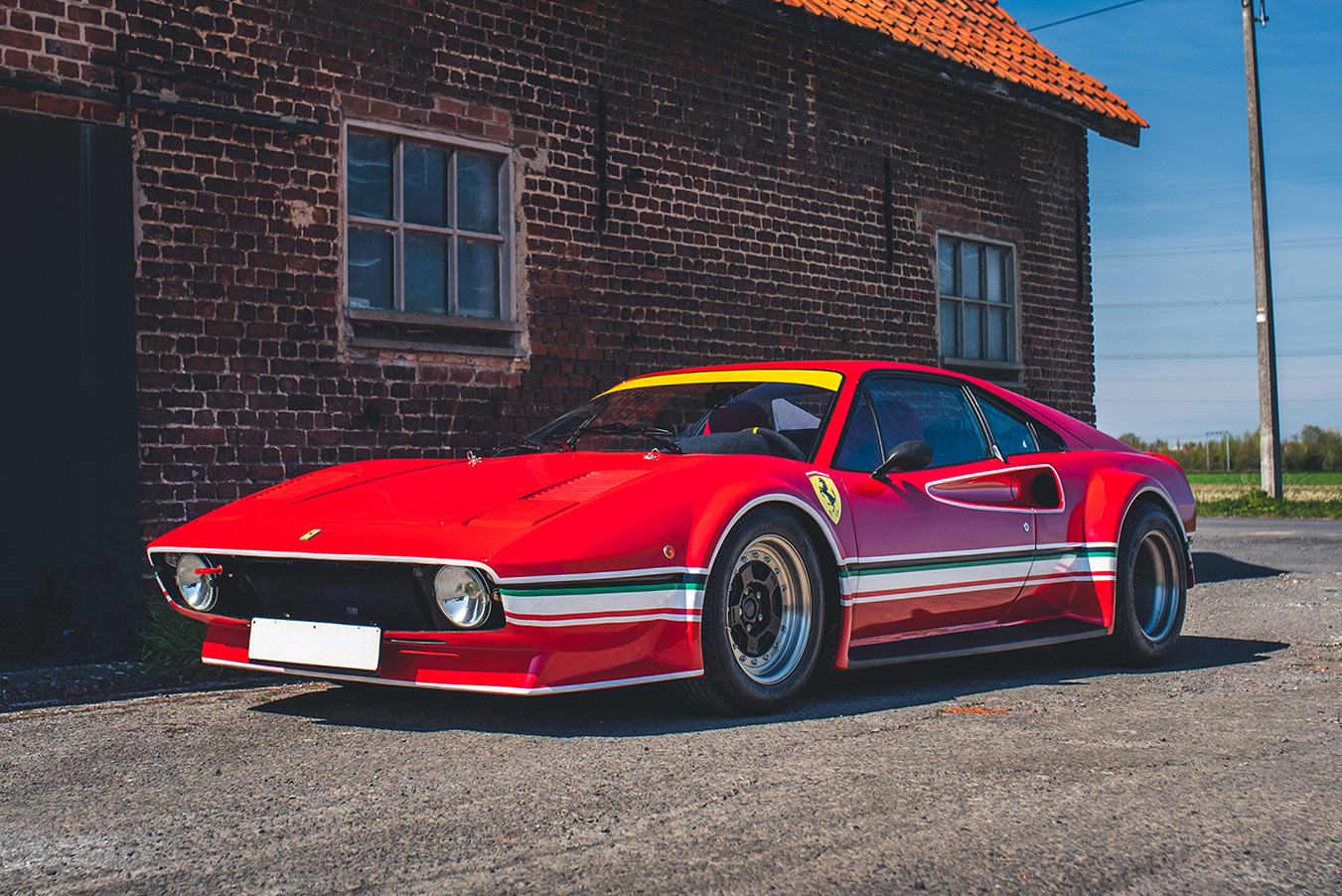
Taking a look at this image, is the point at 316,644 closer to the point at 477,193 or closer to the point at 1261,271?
the point at 477,193

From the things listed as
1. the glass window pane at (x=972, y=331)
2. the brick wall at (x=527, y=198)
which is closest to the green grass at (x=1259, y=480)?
the glass window pane at (x=972, y=331)

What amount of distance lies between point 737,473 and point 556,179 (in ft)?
15.1

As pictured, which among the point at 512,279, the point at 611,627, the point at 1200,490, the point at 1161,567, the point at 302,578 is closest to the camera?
the point at 611,627

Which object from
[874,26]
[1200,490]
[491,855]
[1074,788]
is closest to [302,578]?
[491,855]

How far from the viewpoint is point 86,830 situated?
293 centimetres

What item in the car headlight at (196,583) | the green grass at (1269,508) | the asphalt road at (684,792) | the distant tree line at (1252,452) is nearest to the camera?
the asphalt road at (684,792)

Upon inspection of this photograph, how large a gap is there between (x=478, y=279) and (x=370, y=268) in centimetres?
73

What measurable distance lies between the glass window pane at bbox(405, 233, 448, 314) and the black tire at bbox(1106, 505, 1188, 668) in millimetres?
4169

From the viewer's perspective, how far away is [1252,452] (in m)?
71.4

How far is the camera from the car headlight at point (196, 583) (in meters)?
4.26

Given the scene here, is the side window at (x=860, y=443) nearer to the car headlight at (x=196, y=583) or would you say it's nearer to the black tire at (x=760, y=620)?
the black tire at (x=760, y=620)

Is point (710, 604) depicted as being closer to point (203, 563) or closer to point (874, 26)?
point (203, 563)

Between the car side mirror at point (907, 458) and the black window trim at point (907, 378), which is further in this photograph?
the black window trim at point (907, 378)

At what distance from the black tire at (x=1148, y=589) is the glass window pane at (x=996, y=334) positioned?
20.1 ft
